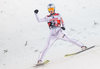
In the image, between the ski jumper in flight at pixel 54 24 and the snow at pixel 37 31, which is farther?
the snow at pixel 37 31

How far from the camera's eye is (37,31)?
279 inches

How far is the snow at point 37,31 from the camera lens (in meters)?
6.06

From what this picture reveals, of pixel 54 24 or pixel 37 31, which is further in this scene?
pixel 37 31

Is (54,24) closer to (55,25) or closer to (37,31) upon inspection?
(55,25)

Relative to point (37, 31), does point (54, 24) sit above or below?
above

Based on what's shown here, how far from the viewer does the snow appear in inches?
239

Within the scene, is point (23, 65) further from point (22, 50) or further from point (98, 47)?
point (98, 47)

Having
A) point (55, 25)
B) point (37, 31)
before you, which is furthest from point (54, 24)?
point (37, 31)

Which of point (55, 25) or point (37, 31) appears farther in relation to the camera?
point (37, 31)

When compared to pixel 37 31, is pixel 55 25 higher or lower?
higher

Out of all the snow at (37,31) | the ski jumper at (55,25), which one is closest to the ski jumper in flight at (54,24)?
the ski jumper at (55,25)

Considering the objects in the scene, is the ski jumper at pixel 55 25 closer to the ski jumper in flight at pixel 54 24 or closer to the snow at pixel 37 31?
the ski jumper in flight at pixel 54 24

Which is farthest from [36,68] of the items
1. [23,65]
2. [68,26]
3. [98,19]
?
[98,19]

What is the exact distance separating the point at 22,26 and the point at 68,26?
132 centimetres
